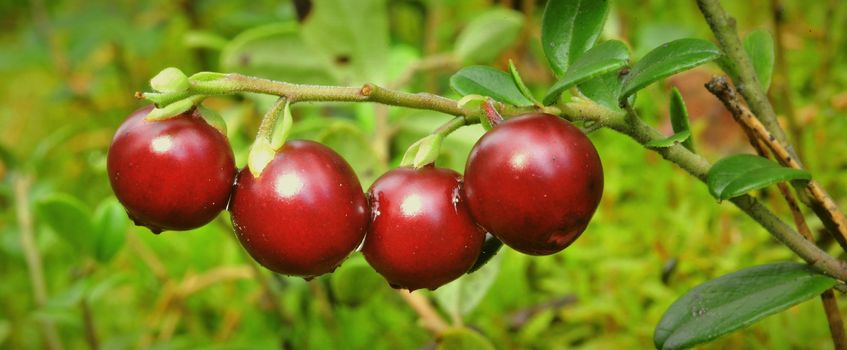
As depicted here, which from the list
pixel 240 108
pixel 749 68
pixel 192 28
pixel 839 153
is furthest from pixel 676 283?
pixel 192 28

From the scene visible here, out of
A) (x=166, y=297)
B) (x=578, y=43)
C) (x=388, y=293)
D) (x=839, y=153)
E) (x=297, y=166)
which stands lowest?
(x=166, y=297)

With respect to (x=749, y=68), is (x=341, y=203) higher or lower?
lower

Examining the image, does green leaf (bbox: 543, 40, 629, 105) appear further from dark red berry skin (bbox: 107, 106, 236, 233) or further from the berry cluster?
dark red berry skin (bbox: 107, 106, 236, 233)

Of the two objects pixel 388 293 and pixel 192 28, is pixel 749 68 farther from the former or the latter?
pixel 192 28

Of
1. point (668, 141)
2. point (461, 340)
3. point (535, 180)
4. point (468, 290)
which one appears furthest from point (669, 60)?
point (468, 290)

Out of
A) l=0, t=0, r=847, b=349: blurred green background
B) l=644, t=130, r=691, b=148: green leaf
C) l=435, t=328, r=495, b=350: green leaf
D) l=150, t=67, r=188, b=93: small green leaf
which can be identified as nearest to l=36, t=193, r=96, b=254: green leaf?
l=0, t=0, r=847, b=349: blurred green background

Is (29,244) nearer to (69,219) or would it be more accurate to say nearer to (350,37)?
(69,219)

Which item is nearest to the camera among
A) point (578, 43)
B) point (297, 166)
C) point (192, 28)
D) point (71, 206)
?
point (297, 166)

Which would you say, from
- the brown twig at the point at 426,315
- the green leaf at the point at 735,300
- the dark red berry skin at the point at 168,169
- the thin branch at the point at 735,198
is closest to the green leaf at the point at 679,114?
the thin branch at the point at 735,198
